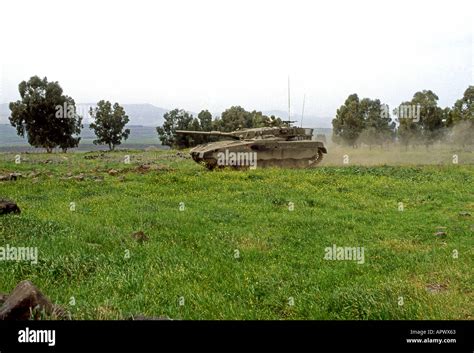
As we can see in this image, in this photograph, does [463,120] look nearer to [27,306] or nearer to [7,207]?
[7,207]

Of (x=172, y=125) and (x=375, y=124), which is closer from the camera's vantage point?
(x=375, y=124)

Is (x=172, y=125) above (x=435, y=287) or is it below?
above

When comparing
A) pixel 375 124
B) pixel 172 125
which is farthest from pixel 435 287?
pixel 172 125

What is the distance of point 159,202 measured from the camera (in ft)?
56.5

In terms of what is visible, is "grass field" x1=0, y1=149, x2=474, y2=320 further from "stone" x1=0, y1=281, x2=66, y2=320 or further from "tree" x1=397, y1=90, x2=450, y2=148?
"tree" x1=397, y1=90, x2=450, y2=148

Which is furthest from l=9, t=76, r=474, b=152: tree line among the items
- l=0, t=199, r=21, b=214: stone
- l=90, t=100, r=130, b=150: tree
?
l=0, t=199, r=21, b=214: stone

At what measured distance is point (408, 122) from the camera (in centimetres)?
6775

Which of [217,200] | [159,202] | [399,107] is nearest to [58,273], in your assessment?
[159,202]

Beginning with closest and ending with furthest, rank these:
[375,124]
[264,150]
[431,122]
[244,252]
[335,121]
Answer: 1. [244,252]
2. [264,150]
3. [431,122]
4. [375,124]
5. [335,121]

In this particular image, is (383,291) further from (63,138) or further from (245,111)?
(245,111)

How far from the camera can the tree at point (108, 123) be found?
259 feet

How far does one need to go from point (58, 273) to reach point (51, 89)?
60536 mm

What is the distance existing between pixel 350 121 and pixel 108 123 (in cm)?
3952

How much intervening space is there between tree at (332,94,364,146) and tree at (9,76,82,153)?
42.6 m
